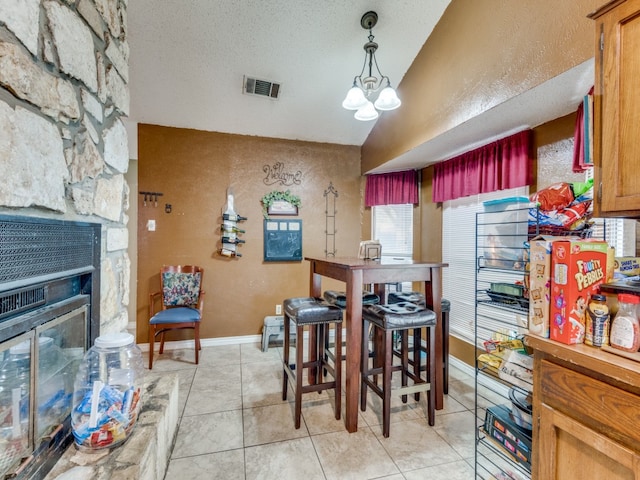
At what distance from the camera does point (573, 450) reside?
1007 mm

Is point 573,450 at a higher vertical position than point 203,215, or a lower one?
lower

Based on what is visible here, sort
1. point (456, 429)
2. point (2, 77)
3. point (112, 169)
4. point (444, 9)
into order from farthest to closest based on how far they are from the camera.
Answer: point (444, 9) < point (456, 429) < point (112, 169) < point (2, 77)

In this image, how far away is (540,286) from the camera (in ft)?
3.77

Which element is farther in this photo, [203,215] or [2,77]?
[203,215]

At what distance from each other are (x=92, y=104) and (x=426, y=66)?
2437 mm

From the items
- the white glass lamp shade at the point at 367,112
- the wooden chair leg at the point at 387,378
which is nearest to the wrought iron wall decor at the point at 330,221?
the white glass lamp shade at the point at 367,112

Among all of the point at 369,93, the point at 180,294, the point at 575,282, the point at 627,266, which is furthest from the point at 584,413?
the point at 180,294

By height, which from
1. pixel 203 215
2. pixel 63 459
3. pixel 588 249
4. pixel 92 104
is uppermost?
pixel 92 104

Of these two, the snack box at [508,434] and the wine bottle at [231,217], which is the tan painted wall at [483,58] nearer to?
the snack box at [508,434]

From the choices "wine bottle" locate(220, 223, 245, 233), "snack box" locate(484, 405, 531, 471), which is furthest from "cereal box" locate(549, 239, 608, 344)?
"wine bottle" locate(220, 223, 245, 233)

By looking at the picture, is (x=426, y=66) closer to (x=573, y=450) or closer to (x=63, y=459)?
(x=573, y=450)

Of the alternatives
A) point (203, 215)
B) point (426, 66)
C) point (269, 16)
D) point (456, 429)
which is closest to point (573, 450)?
point (456, 429)

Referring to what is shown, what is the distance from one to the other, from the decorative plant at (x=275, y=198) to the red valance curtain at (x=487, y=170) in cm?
164


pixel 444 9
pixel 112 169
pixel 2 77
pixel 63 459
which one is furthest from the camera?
pixel 444 9
